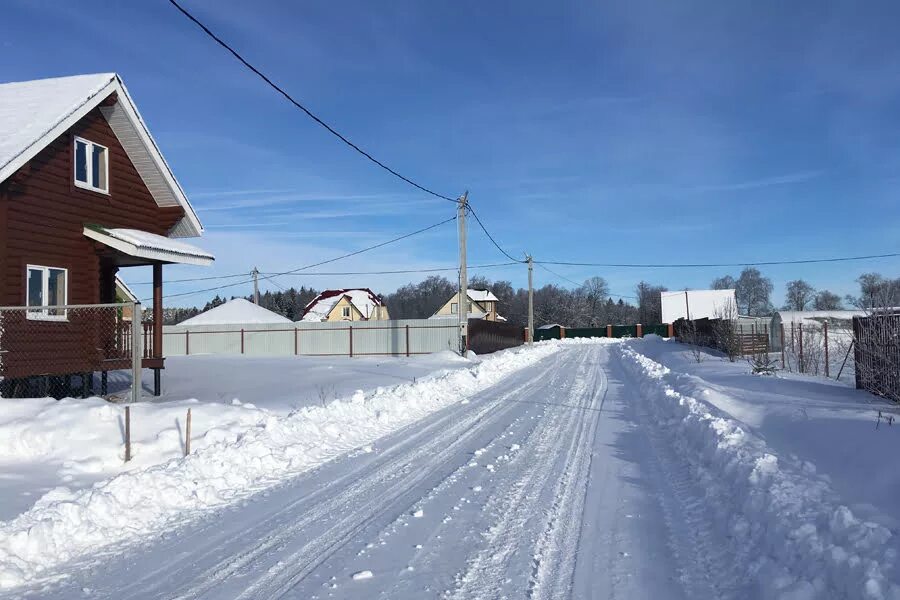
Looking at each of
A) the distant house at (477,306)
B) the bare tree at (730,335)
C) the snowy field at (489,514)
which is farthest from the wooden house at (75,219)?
the distant house at (477,306)

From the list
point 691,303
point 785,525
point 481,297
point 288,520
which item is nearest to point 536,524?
point 785,525

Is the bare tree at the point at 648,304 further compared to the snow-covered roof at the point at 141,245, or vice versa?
the bare tree at the point at 648,304

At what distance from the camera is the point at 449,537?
575cm

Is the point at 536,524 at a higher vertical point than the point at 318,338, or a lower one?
lower

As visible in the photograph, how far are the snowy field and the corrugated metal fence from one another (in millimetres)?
23980

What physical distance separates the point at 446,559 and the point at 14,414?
Result: 24.3 ft

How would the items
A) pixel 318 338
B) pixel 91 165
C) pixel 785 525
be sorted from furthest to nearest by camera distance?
1. pixel 318 338
2. pixel 91 165
3. pixel 785 525

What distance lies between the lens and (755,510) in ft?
19.1

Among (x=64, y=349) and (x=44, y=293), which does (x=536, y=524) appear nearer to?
(x=64, y=349)

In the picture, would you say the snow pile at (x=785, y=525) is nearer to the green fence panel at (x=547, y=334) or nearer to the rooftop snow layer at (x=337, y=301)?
the rooftop snow layer at (x=337, y=301)

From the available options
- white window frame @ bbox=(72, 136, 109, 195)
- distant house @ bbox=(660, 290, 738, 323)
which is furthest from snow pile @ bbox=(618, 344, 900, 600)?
distant house @ bbox=(660, 290, 738, 323)

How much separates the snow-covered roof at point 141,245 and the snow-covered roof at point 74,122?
1918 millimetres

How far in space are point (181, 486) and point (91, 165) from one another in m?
10.6

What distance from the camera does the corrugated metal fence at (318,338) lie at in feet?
116
